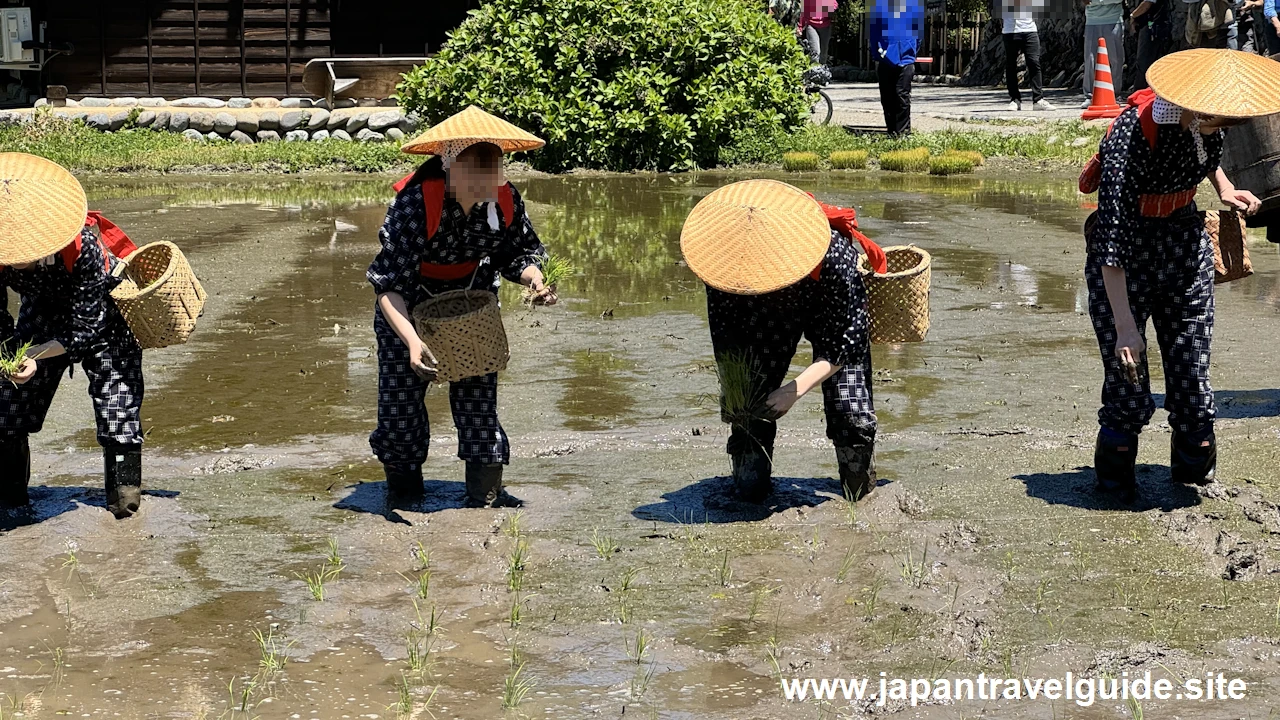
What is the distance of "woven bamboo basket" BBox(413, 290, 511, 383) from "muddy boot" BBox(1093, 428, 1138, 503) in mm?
2167

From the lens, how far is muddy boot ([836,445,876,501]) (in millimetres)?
5520

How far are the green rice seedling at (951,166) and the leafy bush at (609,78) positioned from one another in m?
1.85

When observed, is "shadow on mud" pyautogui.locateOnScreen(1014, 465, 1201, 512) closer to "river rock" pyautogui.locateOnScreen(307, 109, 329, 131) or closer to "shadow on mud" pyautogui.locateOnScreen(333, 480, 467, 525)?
"shadow on mud" pyautogui.locateOnScreen(333, 480, 467, 525)

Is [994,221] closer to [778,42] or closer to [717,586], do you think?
[778,42]

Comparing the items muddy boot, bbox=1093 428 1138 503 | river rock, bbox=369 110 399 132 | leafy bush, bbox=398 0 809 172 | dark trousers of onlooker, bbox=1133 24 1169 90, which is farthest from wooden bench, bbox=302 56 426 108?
muddy boot, bbox=1093 428 1138 503

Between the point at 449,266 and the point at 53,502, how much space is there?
180 centimetres

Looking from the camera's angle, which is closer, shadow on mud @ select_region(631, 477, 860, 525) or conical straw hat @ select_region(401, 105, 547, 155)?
conical straw hat @ select_region(401, 105, 547, 155)

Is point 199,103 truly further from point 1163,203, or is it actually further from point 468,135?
point 1163,203

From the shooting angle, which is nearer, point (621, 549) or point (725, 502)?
point (621, 549)

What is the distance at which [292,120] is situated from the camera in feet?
63.8

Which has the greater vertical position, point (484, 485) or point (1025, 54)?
point (1025, 54)

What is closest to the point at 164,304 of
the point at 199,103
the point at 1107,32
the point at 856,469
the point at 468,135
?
the point at 468,135

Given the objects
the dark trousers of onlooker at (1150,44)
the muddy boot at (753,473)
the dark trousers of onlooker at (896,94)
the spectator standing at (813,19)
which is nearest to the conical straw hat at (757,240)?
the muddy boot at (753,473)

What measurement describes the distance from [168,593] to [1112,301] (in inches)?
127
